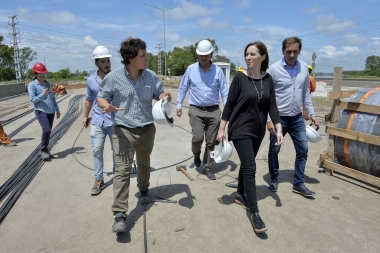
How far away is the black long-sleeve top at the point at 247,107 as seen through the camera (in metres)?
3.00

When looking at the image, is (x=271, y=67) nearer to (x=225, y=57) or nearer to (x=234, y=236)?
(x=234, y=236)

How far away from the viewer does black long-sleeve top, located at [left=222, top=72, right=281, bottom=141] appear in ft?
9.84

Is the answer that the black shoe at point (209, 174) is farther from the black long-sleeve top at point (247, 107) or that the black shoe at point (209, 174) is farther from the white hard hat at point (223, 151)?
the black long-sleeve top at point (247, 107)

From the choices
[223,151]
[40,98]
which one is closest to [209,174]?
[223,151]

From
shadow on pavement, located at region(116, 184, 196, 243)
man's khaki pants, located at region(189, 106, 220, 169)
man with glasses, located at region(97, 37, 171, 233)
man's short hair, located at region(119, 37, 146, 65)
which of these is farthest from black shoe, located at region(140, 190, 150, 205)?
man's short hair, located at region(119, 37, 146, 65)

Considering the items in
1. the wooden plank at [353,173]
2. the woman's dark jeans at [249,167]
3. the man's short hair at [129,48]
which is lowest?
the wooden plank at [353,173]

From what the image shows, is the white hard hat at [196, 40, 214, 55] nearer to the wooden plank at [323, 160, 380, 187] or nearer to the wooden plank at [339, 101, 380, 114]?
the wooden plank at [339, 101, 380, 114]

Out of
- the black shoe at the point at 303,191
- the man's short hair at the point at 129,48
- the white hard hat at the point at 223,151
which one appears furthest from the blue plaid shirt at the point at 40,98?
the black shoe at the point at 303,191

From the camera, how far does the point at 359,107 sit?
13.3 feet

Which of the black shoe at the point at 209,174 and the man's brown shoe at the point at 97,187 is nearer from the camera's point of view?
the man's brown shoe at the point at 97,187

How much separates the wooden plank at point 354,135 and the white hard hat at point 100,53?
11.4 feet

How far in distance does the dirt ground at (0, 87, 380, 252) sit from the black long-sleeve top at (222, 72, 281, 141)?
1005 mm

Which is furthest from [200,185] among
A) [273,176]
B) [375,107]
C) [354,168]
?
[375,107]

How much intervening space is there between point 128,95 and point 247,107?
49.2 inches
